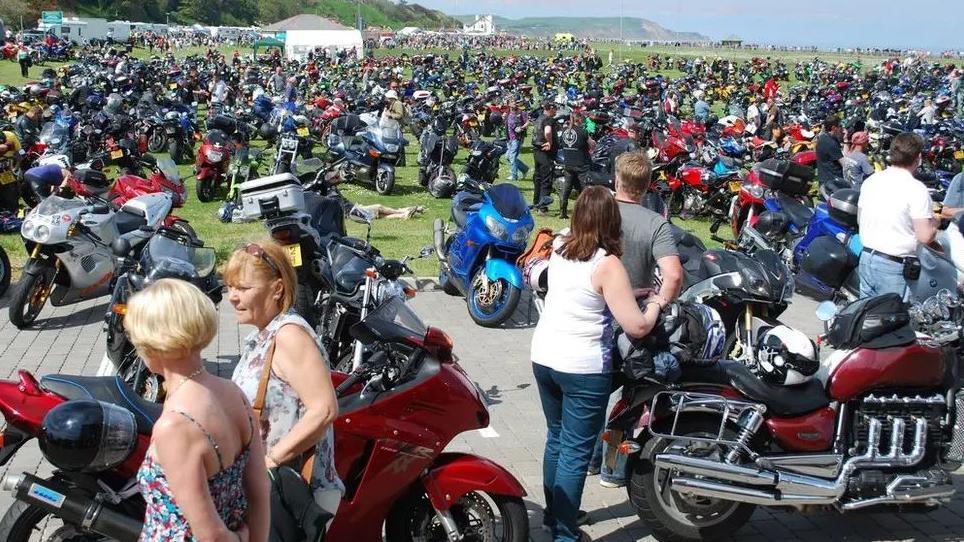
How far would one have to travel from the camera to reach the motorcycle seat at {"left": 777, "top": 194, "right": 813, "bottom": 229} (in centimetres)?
988

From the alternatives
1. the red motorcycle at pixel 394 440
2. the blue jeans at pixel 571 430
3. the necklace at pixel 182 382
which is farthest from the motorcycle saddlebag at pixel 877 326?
the necklace at pixel 182 382

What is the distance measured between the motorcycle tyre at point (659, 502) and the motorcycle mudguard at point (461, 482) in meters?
0.78

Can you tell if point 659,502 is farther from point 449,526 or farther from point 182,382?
point 182,382

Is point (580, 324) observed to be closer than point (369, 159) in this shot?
Yes

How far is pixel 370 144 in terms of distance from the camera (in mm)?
15047

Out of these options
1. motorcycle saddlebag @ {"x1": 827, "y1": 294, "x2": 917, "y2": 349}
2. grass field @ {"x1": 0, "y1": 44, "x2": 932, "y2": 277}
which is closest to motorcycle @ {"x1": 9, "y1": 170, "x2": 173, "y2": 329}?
grass field @ {"x1": 0, "y1": 44, "x2": 932, "y2": 277}

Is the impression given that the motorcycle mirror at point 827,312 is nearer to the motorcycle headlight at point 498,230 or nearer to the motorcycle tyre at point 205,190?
the motorcycle headlight at point 498,230

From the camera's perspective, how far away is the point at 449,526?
11.6 feet

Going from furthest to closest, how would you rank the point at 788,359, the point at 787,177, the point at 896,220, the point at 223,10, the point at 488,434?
the point at 223,10 → the point at 787,177 → the point at 896,220 → the point at 488,434 → the point at 788,359

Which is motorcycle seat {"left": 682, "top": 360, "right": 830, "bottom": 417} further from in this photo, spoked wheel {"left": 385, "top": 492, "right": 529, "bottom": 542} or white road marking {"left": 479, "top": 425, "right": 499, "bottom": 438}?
→ white road marking {"left": 479, "top": 425, "right": 499, "bottom": 438}

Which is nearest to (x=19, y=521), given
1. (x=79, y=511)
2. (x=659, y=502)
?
(x=79, y=511)

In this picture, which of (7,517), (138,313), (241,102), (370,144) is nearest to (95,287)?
(7,517)

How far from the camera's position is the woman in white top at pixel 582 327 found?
381 centimetres

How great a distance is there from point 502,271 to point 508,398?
1.72 m
